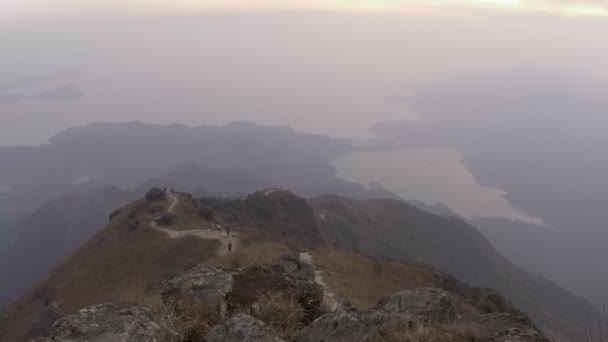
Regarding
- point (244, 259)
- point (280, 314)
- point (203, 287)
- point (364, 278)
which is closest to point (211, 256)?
point (364, 278)

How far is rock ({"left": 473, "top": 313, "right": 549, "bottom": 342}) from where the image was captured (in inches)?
222

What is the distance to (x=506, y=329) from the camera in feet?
20.1

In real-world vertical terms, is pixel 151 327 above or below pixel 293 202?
above

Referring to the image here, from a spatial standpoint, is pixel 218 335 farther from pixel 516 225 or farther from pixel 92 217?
pixel 516 225

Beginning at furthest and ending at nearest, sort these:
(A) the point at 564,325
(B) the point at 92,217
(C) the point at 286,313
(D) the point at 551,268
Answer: (D) the point at 551,268 → (B) the point at 92,217 → (A) the point at 564,325 → (C) the point at 286,313

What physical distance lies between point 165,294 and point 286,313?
7.25ft

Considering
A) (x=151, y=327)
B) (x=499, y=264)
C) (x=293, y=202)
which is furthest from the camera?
(x=499, y=264)

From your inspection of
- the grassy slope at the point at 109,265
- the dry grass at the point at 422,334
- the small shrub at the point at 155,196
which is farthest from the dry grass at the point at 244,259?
the small shrub at the point at 155,196

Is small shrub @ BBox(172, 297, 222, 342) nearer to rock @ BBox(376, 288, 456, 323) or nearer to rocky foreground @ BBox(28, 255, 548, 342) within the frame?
rocky foreground @ BBox(28, 255, 548, 342)

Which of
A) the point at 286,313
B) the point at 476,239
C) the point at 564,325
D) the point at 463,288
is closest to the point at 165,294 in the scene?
the point at 286,313

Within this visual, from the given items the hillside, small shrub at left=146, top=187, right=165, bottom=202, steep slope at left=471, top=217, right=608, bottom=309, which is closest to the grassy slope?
the hillside

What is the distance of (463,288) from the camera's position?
94.0 ft

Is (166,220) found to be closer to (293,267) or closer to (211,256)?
(211,256)

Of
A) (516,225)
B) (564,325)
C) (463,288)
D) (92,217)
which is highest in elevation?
(463,288)
